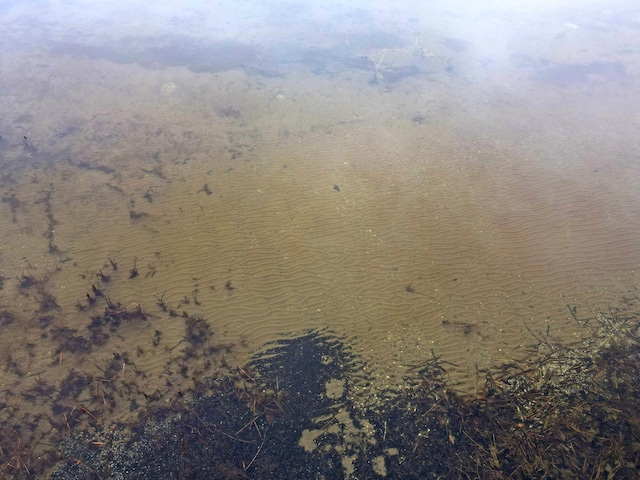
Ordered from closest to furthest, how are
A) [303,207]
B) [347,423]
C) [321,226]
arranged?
1. [347,423]
2. [321,226]
3. [303,207]

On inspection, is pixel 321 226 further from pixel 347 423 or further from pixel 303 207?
pixel 347 423

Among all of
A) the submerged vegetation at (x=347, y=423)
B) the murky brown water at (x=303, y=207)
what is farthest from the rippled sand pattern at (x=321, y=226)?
the submerged vegetation at (x=347, y=423)

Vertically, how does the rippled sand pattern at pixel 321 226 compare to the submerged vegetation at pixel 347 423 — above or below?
above

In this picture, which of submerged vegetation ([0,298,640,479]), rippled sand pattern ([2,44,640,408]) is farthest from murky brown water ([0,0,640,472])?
submerged vegetation ([0,298,640,479])

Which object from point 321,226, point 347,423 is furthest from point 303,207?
point 347,423

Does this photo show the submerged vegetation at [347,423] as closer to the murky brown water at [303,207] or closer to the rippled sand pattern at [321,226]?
the murky brown water at [303,207]

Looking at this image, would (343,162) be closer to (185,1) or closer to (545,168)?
(545,168)

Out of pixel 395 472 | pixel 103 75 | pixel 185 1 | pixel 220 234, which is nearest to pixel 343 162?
pixel 220 234

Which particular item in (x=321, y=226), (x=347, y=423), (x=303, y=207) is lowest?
(x=347, y=423)

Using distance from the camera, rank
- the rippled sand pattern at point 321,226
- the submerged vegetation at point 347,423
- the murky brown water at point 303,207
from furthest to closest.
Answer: the rippled sand pattern at point 321,226, the murky brown water at point 303,207, the submerged vegetation at point 347,423
